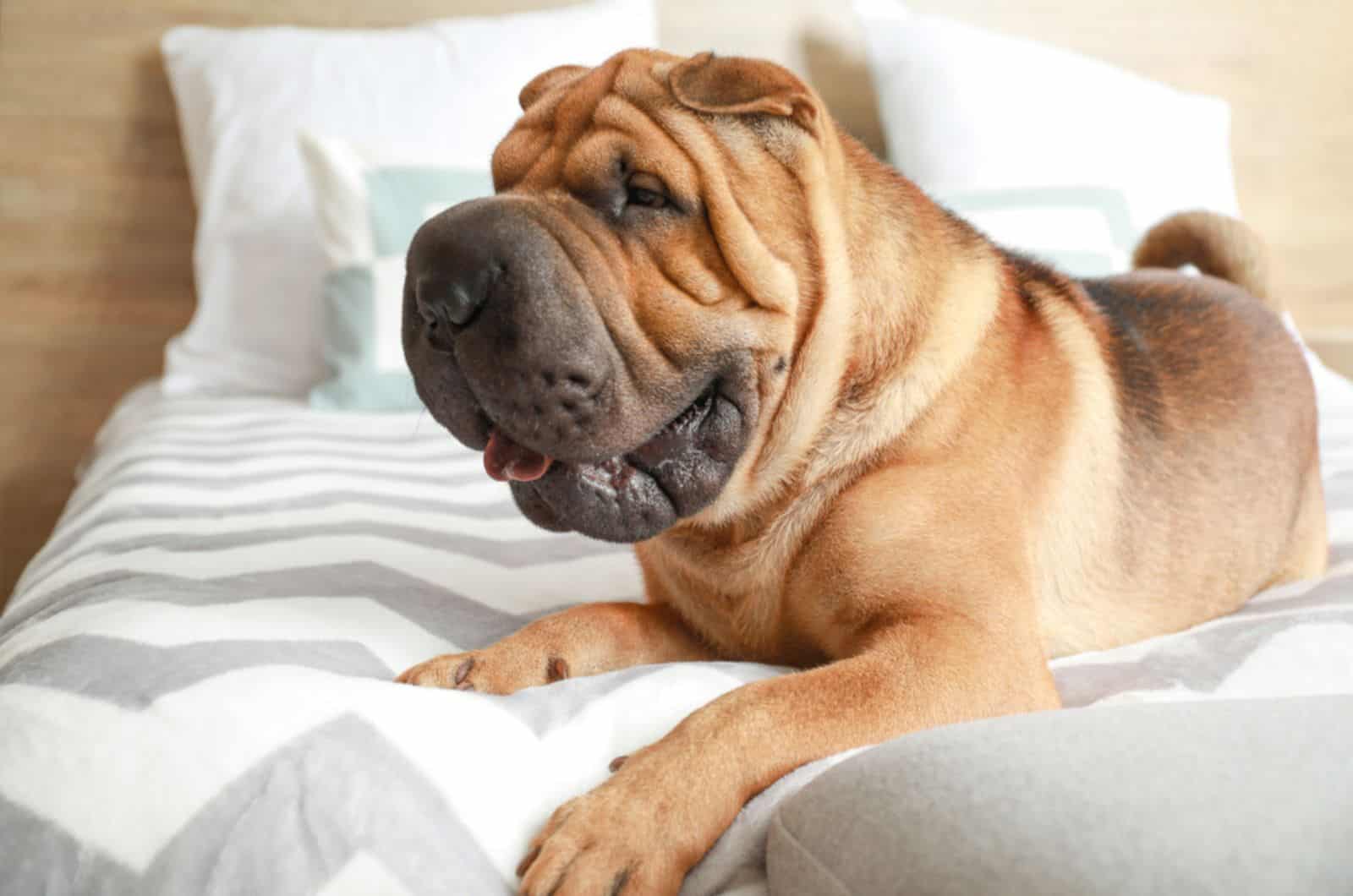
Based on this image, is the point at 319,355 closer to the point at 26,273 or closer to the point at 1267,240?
the point at 26,273

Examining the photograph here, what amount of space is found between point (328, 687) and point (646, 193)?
1.49 feet

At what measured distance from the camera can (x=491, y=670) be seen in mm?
963

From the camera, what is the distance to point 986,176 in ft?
8.23

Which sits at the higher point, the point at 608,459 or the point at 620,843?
the point at 608,459

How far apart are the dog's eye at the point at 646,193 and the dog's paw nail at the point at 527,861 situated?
50 centimetres

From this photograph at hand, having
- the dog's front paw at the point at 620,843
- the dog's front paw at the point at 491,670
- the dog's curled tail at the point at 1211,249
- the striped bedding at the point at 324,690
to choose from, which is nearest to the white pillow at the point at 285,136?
the striped bedding at the point at 324,690

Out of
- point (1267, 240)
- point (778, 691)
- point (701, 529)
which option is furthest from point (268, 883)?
point (1267, 240)

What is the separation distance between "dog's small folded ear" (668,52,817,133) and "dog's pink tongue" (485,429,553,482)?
32cm

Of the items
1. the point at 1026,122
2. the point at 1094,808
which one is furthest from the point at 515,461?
the point at 1026,122

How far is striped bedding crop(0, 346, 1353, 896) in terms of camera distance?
68cm

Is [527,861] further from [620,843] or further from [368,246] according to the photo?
[368,246]

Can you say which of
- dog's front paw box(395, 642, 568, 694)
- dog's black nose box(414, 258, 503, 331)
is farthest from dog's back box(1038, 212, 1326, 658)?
dog's black nose box(414, 258, 503, 331)

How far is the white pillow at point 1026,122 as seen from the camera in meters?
2.53

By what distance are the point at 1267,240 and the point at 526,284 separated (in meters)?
3.01
